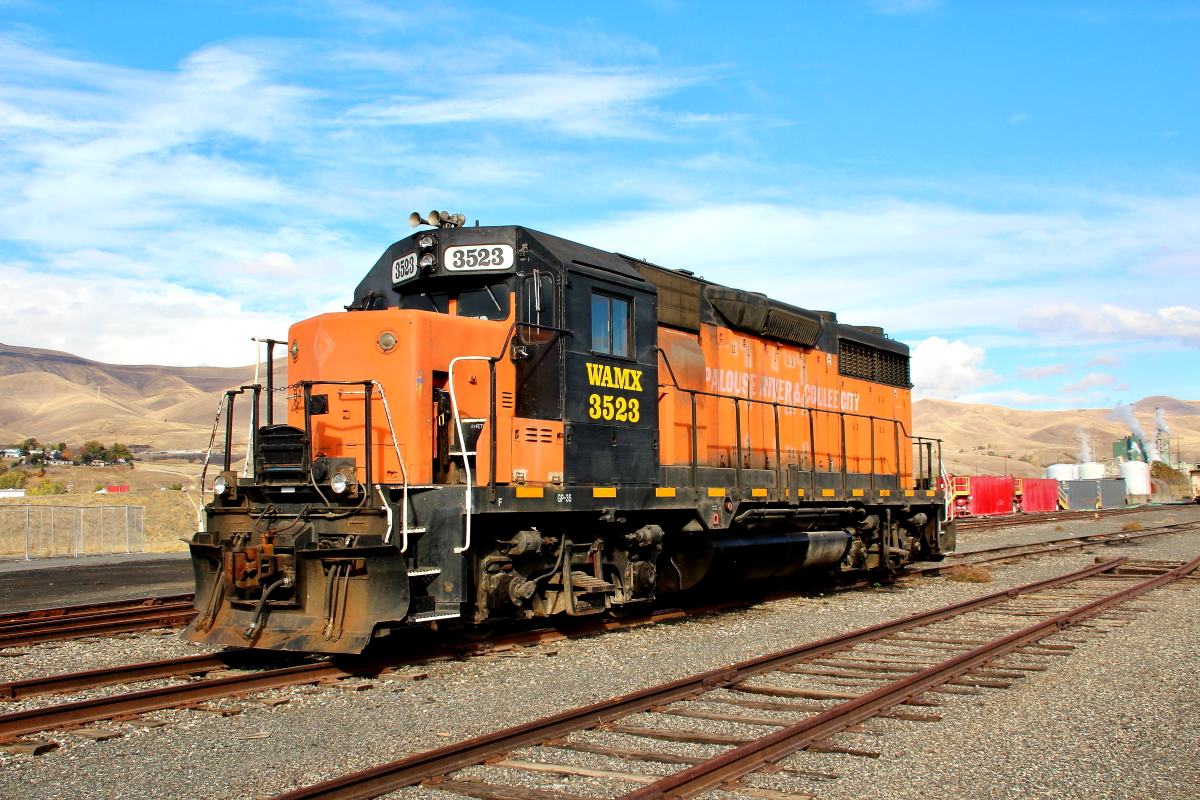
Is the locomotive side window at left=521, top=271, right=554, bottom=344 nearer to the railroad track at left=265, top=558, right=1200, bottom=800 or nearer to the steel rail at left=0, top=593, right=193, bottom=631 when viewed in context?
the railroad track at left=265, top=558, right=1200, bottom=800

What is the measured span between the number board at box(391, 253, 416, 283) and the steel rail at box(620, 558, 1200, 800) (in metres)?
5.13

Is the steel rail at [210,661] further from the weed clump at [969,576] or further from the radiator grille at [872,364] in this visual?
the weed clump at [969,576]

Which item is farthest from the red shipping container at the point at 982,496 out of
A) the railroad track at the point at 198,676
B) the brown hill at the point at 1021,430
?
the brown hill at the point at 1021,430

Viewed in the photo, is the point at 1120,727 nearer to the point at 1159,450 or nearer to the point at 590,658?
the point at 590,658

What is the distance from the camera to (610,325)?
338 inches

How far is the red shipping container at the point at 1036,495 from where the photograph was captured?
136ft

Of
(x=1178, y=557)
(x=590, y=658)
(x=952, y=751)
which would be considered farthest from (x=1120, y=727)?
(x=1178, y=557)

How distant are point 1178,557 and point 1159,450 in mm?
70296

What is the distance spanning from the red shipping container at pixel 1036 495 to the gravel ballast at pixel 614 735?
36.0m

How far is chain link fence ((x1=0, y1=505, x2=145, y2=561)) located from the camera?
22906 mm

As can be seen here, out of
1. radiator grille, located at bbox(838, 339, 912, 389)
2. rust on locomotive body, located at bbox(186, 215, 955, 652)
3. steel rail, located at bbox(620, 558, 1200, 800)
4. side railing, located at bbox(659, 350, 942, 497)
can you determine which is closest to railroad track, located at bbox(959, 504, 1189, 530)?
radiator grille, located at bbox(838, 339, 912, 389)

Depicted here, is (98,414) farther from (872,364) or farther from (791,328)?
(791,328)

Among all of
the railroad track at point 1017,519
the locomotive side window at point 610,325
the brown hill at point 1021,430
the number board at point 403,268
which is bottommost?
the railroad track at point 1017,519

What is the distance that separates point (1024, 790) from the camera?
4.22m
